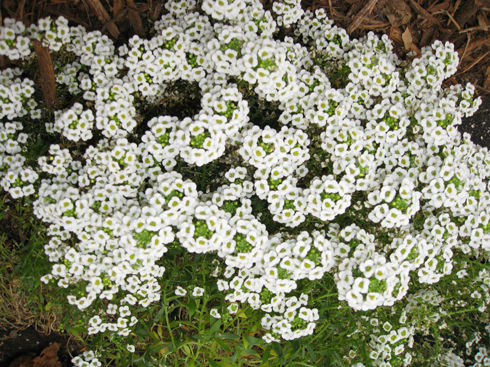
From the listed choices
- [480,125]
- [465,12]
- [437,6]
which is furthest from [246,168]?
[480,125]

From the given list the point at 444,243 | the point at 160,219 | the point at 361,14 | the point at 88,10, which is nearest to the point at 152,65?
the point at 88,10

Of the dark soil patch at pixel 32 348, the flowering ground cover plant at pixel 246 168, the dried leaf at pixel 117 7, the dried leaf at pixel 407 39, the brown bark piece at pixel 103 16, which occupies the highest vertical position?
the dried leaf at pixel 407 39

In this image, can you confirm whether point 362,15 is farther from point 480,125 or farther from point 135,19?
point 135,19

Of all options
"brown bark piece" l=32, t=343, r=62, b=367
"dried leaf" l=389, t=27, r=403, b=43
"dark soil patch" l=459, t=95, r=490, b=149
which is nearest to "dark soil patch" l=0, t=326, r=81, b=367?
"brown bark piece" l=32, t=343, r=62, b=367

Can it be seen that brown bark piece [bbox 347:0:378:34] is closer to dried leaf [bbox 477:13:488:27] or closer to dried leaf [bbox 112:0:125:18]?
dried leaf [bbox 477:13:488:27]

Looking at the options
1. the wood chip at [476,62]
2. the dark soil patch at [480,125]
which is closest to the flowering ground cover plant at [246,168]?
the wood chip at [476,62]

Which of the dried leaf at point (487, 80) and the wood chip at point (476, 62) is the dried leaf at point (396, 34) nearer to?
the wood chip at point (476, 62)
